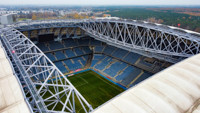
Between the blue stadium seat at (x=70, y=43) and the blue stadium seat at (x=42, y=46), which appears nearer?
the blue stadium seat at (x=42, y=46)

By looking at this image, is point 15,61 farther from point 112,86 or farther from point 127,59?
point 127,59

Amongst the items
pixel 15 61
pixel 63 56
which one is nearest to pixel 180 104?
pixel 15 61

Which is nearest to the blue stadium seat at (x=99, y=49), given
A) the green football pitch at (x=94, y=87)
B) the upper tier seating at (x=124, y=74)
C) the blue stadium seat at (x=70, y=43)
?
the blue stadium seat at (x=70, y=43)

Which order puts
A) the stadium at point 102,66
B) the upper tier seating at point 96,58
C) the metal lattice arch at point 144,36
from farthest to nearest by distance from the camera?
the upper tier seating at point 96,58 → the metal lattice arch at point 144,36 → the stadium at point 102,66

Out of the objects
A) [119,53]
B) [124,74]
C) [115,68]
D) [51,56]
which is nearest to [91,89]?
[124,74]

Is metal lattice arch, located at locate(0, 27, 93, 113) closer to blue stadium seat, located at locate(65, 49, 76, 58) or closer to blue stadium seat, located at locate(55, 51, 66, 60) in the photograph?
blue stadium seat, located at locate(55, 51, 66, 60)

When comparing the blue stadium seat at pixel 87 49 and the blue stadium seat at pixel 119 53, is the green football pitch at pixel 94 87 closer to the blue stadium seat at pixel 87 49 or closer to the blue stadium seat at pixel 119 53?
the blue stadium seat at pixel 87 49
